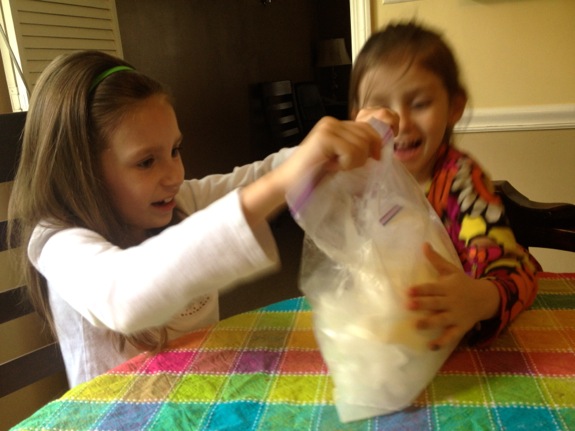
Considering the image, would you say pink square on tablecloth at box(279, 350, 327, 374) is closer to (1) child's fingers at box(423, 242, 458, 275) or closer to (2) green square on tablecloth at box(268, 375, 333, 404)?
(2) green square on tablecloth at box(268, 375, 333, 404)

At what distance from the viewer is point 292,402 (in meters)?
0.59

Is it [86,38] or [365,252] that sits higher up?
[86,38]

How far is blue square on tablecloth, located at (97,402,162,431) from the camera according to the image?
57 cm

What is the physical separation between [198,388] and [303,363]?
131 millimetres

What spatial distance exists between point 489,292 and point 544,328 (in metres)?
0.12

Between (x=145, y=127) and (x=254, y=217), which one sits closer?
(x=254, y=217)

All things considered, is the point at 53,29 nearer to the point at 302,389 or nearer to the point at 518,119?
the point at 518,119

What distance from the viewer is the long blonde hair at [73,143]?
889 millimetres

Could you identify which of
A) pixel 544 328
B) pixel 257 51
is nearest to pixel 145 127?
pixel 544 328

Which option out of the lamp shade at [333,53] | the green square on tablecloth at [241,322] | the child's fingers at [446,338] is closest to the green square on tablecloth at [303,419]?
the child's fingers at [446,338]

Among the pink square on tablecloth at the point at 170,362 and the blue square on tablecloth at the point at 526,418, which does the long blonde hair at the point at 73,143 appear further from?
the blue square on tablecloth at the point at 526,418

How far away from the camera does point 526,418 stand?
20.8 inches

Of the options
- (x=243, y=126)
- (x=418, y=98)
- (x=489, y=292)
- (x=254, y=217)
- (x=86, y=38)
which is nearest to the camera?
(x=254, y=217)

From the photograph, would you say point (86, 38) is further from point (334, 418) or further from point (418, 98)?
point (334, 418)
